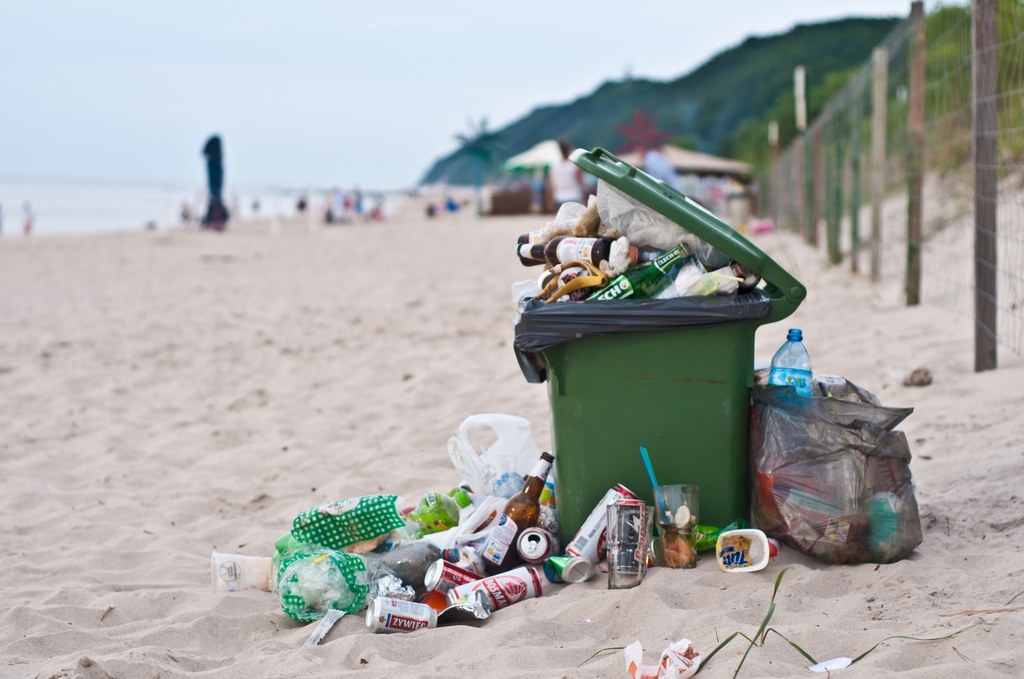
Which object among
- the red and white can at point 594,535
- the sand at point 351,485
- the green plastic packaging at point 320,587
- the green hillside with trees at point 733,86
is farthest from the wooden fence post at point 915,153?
the green hillside with trees at point 733,86

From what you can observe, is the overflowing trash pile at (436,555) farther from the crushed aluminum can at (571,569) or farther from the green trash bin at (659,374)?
the green trash bin at (659,374)

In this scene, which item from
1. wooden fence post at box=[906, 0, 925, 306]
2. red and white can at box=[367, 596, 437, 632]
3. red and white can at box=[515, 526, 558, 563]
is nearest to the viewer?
red and white can at box=[367, 596, 437, 632]

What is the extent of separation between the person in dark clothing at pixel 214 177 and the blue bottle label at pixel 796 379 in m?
25.6

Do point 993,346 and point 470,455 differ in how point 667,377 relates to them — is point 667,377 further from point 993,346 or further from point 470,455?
point 993,346

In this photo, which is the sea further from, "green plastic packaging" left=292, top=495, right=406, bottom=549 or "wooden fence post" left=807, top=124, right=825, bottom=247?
"green plastic packaging" left=292, top=495, right=406, bottom=549

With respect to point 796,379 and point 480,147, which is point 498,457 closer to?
point 796,379

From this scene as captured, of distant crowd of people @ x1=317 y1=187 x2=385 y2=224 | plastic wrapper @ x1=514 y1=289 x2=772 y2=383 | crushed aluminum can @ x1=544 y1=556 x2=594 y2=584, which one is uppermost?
distant crowd of people @ x1=317 y1=187 x2=385 y2=224

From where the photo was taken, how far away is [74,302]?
34.5 feet

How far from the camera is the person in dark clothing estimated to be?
26891mm

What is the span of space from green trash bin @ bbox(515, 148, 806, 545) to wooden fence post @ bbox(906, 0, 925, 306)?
3.96m

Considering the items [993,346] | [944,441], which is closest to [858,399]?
[944,441]

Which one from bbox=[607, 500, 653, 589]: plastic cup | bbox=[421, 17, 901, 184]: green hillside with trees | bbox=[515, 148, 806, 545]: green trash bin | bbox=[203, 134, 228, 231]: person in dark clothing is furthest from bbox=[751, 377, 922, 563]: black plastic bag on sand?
bbox=[421, 17, 901, 184]: green hillside with trees

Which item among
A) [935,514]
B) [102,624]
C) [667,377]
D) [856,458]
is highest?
[667,377]

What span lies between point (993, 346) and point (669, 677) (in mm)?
3113
